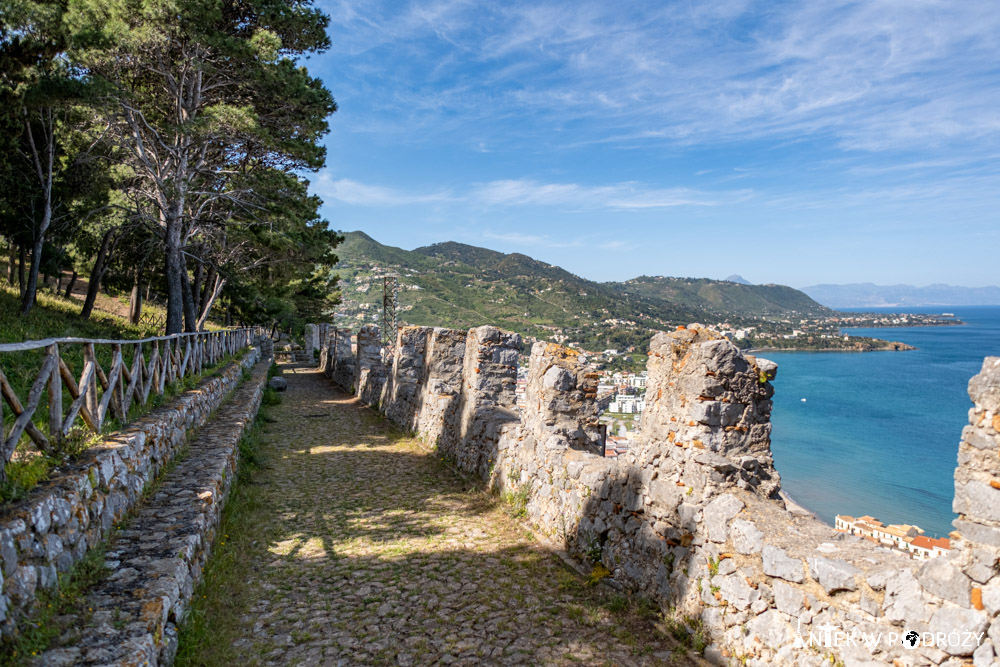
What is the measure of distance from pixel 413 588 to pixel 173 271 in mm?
12773

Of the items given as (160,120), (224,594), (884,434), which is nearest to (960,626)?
(224,594)

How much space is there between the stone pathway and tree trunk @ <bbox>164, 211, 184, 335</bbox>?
826cm

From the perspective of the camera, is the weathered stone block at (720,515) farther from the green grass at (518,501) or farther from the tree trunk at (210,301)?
the tree trunk at (210,301)

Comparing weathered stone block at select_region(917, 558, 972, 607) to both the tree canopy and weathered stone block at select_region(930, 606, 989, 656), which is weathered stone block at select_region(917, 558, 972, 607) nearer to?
weathered stone block at select_region(930, 606, 989, 656)

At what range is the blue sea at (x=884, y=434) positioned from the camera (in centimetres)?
2925

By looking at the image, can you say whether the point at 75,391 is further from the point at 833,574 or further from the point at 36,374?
the point at 833,574

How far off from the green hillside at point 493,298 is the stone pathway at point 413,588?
33.3 metres

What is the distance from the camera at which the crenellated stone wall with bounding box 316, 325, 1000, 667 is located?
2.44 m

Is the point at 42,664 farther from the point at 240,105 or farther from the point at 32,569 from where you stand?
the point at 240,105

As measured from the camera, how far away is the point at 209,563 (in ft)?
15.3

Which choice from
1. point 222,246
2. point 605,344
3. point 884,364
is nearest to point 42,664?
point 222,246

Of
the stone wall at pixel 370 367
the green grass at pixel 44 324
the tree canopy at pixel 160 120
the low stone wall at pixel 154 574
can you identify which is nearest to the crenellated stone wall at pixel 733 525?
the low stone wall at pixel 154 574

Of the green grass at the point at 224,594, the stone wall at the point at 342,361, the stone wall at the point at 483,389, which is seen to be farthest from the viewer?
the stone wall at the point at 342,361

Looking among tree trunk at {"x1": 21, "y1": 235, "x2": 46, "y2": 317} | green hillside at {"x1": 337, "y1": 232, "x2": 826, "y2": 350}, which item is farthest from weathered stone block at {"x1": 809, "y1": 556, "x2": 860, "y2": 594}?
green hillside at {"x1": 337, "y1": 232, "x2": 826, "y2": 350}
